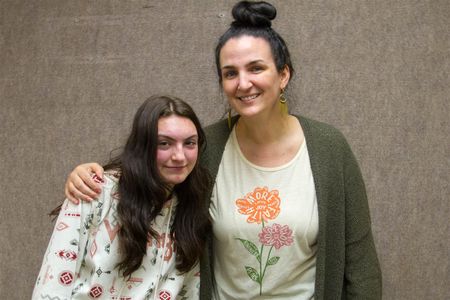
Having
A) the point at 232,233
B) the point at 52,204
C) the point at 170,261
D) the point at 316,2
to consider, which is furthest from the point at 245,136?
the point at 52,204

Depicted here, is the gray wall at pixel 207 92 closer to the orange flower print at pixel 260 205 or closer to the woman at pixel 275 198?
the woman at pixel 275 198

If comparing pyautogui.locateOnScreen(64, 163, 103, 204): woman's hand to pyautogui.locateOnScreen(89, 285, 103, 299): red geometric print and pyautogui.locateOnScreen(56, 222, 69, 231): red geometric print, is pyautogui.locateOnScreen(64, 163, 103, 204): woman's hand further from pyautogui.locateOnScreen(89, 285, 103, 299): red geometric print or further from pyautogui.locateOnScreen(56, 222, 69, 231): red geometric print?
pyautogui.locateOnScreen(89, 285, 103, 299): red geometric print

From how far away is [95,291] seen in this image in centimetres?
137

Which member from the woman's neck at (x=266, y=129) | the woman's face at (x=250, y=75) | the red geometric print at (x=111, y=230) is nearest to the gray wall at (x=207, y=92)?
the woman's neck at (x=266, y=129)

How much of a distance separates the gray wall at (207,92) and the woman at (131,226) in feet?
1.96

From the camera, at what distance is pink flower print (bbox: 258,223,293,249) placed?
1501 mm

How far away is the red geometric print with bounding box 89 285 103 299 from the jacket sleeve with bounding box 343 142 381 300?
71 cm

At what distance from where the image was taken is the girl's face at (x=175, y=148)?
1.38 m

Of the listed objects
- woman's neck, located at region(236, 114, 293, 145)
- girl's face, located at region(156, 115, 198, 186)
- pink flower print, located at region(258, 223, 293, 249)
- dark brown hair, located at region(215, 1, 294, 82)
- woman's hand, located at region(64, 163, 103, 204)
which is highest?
dark brown hair, located at region(215, 1, 294, 82)

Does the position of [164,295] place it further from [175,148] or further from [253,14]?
[253,14]

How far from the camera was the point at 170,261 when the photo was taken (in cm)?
145

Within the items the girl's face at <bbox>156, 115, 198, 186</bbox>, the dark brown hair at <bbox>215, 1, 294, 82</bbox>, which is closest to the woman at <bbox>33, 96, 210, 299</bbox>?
the girl's face at <bbox>156, 115, 198, 186</bbox>

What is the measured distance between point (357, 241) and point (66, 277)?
0.82m

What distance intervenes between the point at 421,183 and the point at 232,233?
778mm
